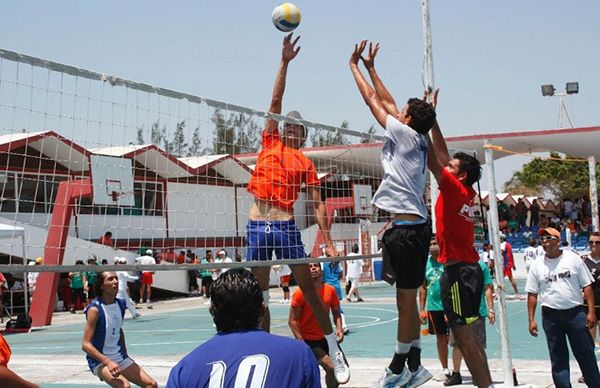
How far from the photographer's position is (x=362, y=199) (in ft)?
32.4

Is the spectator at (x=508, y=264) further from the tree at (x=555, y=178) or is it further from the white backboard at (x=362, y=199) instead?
the tree at (x=555, y=178)

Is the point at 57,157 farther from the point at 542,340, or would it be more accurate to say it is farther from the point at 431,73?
the point at 542,340

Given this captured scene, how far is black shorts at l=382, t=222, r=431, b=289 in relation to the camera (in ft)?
21.1

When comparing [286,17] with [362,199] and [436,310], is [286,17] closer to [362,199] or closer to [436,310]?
[362,199]

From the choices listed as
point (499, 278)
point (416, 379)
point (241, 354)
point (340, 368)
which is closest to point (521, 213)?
point (499, 278)

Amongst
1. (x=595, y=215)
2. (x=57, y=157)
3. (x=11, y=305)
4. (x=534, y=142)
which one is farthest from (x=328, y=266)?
(x=534, y=142)

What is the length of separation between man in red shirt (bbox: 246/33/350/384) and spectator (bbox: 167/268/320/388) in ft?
12.8

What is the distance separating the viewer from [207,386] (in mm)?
3320

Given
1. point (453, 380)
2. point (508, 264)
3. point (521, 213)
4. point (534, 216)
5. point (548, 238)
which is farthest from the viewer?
point (521, 213)

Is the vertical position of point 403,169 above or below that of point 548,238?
above

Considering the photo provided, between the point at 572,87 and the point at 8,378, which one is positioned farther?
the point at 572,87

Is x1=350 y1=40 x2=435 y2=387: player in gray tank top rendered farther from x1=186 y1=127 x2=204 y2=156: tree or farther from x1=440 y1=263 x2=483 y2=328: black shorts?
x1=186 y1=127 x2=204 y2=156: tree

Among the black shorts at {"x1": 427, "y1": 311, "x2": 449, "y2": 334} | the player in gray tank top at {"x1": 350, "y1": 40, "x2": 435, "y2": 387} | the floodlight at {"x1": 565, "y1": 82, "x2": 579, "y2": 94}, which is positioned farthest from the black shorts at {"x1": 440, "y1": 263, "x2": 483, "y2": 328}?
the floodlight at {"x1": 565, "y1": 82, "x2": 579, "y2": 94}

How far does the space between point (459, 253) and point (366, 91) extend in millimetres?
1645
